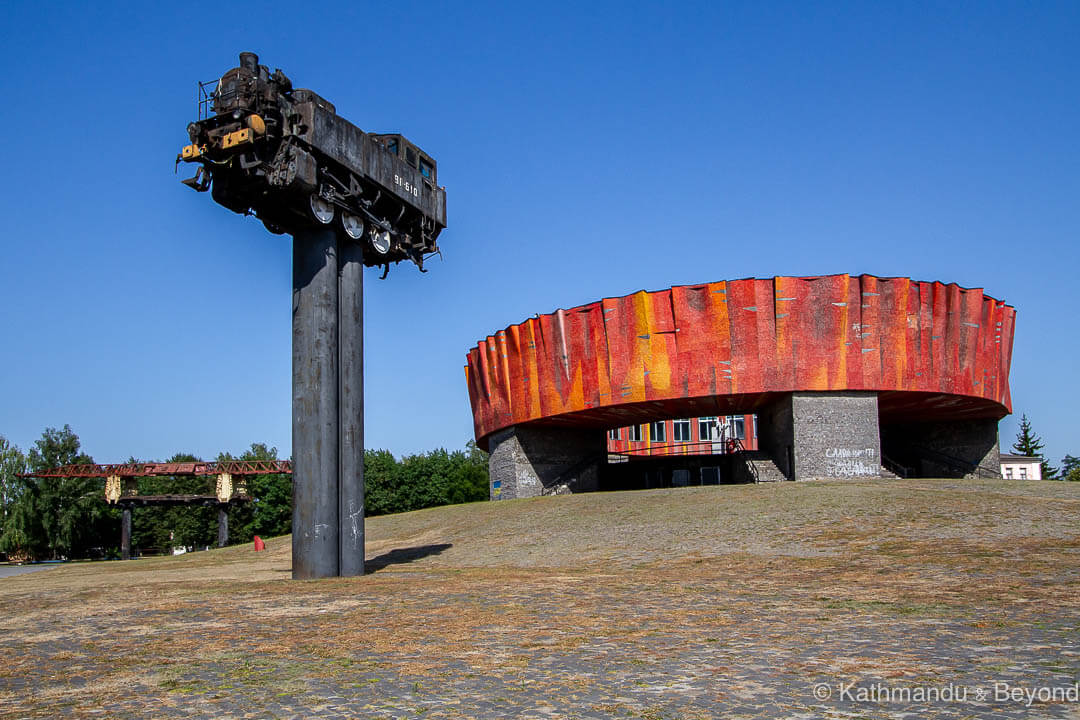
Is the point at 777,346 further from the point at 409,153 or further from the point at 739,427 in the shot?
the point at 739,427

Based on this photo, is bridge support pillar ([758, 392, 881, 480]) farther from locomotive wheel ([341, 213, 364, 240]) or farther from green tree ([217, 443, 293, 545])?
green tree ([217, 443, 293, 545])

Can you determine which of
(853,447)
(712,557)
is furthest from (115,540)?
(712,557)

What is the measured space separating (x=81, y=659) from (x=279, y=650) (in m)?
1.85

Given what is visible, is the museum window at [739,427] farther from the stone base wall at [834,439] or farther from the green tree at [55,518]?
the green tree at [55,518]

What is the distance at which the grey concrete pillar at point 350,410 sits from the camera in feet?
59.2

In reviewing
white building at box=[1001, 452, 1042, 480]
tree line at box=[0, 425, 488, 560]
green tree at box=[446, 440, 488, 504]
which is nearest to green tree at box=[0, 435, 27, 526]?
tree line at box=[0, 425, 488, 560]

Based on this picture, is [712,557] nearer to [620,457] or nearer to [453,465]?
[620,457]

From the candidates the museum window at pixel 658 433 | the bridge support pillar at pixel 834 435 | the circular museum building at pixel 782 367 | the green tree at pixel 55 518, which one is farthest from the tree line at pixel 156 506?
the bridge support pillar at pixel 834 435

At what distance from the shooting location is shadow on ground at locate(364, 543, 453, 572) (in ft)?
69.4

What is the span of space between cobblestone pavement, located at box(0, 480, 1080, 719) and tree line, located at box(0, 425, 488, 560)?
49455 mm

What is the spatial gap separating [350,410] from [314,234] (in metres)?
3.92

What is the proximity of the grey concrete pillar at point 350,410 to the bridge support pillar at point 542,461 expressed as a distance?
24.3 m

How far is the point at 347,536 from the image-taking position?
17984 millimetres

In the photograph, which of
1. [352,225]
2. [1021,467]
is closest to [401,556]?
[352,225]
